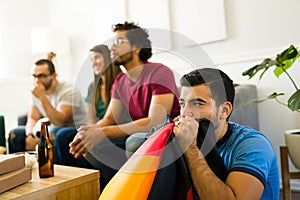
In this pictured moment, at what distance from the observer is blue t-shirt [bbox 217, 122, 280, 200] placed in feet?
2.50

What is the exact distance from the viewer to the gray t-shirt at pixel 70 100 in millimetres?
2009

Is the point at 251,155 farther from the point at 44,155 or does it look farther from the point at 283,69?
the point at 283,69

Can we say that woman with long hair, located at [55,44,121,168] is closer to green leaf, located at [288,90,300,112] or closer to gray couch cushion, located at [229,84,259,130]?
gray couch cushion, located at [229,84,259,130]

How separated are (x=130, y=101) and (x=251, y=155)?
3.00ft

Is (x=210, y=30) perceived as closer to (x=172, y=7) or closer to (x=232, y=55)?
(x=232, y=55)

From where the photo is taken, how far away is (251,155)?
0.78 m

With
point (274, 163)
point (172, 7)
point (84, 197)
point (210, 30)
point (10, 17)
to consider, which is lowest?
point (84, 197)

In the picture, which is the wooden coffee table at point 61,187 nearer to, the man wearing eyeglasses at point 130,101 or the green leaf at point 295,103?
the man wearing eyeglasses at point 130,101

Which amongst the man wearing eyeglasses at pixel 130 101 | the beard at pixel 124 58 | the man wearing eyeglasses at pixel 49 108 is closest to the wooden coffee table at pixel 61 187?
the man wearing eyeglasses at pixel 130 101

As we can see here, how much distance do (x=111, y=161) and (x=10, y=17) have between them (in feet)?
7.36

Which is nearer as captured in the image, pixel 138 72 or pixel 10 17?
pixel 138 72

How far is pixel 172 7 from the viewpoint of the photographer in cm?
220

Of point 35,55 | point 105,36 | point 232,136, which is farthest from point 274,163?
point 35,55

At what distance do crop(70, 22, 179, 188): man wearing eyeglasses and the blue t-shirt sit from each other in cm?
49
